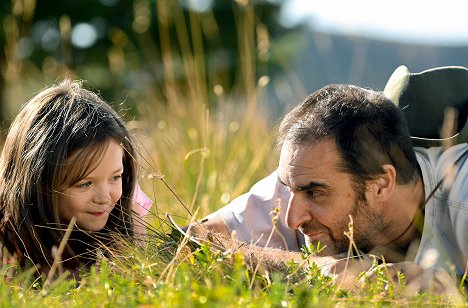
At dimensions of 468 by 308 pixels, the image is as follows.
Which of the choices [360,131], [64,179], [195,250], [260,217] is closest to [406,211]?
[360,131]

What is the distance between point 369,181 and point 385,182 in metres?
0.07

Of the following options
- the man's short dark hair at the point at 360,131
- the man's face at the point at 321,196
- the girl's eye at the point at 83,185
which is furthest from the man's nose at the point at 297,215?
the girl's eye at the point at 83,185

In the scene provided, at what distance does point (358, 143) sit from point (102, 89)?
38.5 ft

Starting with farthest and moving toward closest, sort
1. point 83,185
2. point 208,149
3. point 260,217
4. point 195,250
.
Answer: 1. point 208,149
2. point 260,217
3. point 83,185
4. point 195,250

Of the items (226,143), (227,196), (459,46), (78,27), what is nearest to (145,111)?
(226,143)

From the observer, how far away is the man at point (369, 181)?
3.43 metres

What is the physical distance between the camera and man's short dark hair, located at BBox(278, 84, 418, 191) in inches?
139

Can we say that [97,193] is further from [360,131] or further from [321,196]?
[360,131]

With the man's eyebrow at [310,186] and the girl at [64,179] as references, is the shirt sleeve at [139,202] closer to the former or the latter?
the girl at [64,179]

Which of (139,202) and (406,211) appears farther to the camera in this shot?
(139,202)

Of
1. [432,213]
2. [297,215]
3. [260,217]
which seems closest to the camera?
[297,215]

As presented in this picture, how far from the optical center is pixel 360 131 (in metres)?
3.60

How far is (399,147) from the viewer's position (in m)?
3.61

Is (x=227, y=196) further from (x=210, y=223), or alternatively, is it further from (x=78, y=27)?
(x=78, y=27)
